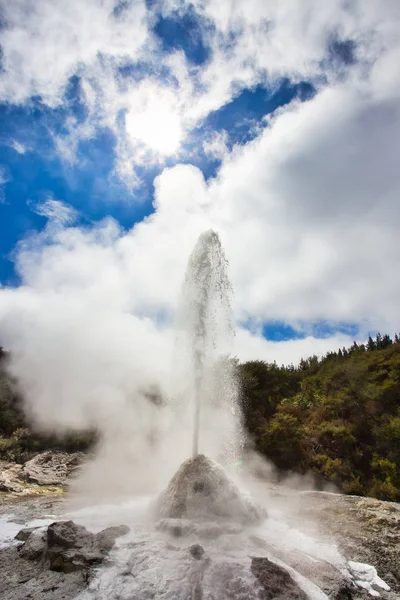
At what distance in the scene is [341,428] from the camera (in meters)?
19.7

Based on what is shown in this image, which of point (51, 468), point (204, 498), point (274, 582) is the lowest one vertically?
point (274, 582)

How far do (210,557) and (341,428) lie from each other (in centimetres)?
1513

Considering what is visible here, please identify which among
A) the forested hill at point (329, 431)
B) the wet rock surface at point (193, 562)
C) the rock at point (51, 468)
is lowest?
the wet rock surface at point (193, 562)

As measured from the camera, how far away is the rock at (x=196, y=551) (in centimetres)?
755

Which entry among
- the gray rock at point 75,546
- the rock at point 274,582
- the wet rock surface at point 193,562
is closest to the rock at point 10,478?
the wet rock surface at point 193,562

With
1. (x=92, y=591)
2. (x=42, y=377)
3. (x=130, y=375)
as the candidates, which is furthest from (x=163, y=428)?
(x=92, y=591)

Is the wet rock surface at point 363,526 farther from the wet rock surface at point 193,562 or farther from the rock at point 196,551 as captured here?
the rock at point 196,551

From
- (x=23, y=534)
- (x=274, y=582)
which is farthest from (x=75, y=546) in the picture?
(x=274, y=582)

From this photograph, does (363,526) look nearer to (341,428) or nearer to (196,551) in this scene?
(196,551)

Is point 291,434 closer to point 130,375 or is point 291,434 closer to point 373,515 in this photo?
point 373,515

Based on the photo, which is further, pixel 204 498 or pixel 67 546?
pixel 204 498

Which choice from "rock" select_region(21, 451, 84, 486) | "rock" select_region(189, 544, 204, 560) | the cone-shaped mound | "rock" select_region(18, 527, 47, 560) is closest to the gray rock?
"rock" select_region(18, 527, 47, 560)

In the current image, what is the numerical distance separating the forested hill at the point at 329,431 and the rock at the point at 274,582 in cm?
1157

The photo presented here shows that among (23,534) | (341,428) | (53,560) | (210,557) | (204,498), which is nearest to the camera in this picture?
(53,560)
